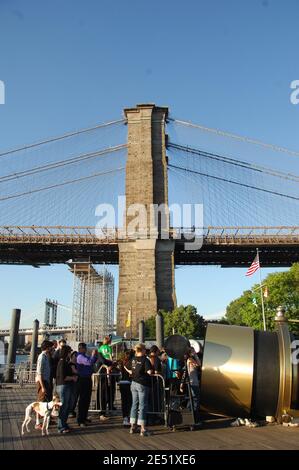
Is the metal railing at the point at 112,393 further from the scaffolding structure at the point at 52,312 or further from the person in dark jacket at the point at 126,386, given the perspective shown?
the scaffolding structure at the point at 52,312

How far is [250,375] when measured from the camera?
776 centimetres

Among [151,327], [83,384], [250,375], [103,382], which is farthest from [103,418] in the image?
[151,327]

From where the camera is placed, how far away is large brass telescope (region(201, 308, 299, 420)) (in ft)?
25.4

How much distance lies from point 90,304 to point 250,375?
47.2 metres

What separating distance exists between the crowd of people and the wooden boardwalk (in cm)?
36

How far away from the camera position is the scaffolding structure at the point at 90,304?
53.3 m

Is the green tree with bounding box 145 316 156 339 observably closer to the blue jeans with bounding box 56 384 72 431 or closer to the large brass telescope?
the large brass telescope

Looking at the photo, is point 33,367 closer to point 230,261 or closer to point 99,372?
point 99,372

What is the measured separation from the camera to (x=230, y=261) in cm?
6391

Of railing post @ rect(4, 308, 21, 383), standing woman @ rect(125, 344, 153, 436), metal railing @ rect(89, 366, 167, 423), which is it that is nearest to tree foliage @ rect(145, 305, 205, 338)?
railing post @ rect(4, 308, 21, 383)

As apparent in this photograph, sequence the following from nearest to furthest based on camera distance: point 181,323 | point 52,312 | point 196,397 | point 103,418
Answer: point 196,397
point 103,418
point 181,323
point 52,312

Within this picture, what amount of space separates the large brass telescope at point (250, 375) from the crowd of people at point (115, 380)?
2.43 feet

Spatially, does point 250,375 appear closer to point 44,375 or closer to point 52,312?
point 44,375

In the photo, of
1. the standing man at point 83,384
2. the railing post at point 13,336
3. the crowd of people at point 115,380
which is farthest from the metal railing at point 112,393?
the railing post at point 13,336
